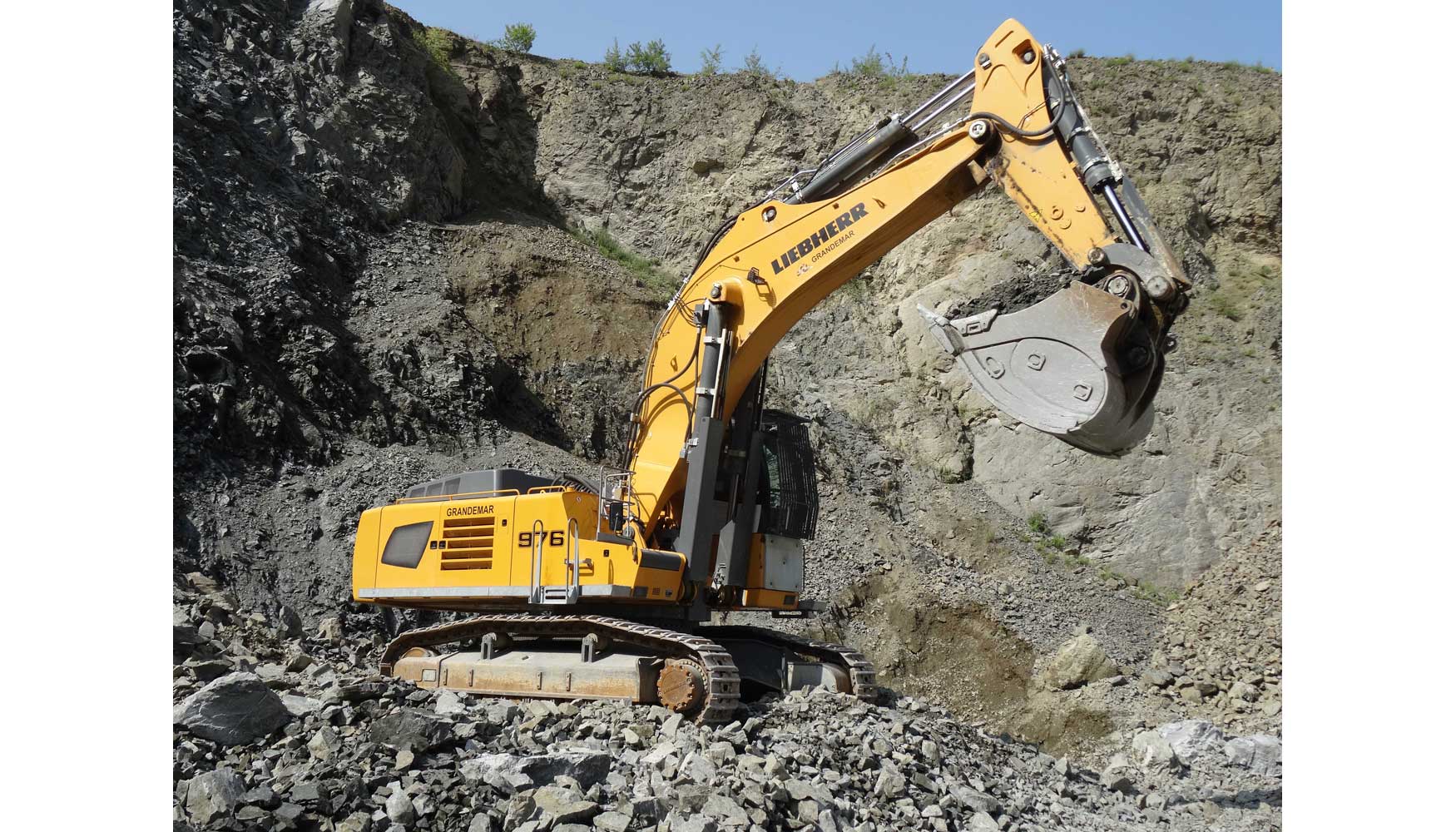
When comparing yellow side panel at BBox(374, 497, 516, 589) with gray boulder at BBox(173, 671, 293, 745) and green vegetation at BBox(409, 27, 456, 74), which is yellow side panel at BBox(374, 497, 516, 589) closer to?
gray boulder at BBox(173, 671, 293, 745)

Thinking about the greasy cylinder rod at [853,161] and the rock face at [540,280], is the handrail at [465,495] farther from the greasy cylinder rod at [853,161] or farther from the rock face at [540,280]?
the rock face at [540,280]

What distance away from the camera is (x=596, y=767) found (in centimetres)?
558

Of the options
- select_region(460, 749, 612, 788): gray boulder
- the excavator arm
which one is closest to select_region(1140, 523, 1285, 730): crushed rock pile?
the excavator arm

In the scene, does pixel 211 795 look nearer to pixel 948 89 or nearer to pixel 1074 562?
pixel 948 89

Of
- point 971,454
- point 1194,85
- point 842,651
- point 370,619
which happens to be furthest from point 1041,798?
point 1194,85

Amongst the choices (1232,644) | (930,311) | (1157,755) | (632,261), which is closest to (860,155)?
(930,311)

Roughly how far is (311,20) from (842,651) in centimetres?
1830

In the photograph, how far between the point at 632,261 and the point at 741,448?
14.7 m

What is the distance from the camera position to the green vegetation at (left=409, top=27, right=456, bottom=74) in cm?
2348

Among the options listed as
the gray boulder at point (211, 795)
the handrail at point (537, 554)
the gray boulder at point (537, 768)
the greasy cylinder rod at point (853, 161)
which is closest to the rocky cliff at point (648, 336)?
the handrail at point (537, 554)

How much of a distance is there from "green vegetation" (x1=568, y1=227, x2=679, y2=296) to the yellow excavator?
12658 millimetres

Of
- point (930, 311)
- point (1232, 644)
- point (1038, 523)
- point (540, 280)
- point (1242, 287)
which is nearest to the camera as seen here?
point (930, 311)

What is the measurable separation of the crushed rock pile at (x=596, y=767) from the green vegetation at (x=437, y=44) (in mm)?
17964

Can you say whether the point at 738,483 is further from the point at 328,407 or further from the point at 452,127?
the point at 452,127
